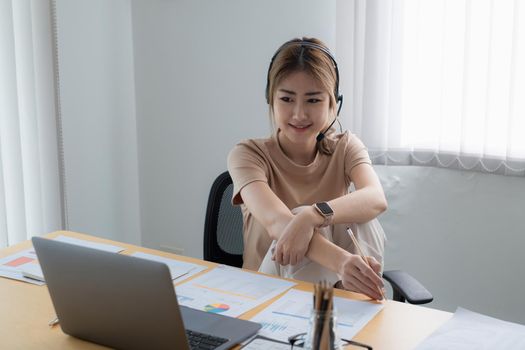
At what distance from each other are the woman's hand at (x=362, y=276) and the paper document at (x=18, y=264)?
0.75 metres

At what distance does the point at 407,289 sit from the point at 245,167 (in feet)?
1.91

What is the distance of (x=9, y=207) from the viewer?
8.37 feet

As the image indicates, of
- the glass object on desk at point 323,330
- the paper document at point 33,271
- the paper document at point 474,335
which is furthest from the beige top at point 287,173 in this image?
the glass object on desk at point 323,330

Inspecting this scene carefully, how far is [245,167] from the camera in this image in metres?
1.82

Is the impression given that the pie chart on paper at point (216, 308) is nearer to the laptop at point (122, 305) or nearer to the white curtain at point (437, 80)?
the laptop at point (122, 305)

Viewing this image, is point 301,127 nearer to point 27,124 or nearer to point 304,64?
point 304,64

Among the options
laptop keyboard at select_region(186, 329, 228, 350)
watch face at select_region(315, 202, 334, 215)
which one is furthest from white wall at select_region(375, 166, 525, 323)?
laptop keyboard at select_region(186, 329, 228, 350)

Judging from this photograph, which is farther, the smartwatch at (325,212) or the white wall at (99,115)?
the white wall at (99,115)

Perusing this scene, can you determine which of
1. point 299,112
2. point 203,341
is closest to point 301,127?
point 299,112

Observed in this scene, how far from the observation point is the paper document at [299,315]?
1229 mm

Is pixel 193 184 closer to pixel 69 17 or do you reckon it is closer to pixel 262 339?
pixel 69 17

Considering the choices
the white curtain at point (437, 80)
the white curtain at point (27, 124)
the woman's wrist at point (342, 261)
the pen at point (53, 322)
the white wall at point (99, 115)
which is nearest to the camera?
the pen at point (53, 322)

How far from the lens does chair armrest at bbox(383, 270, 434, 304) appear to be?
59.9 inches

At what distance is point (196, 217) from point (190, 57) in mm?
802
